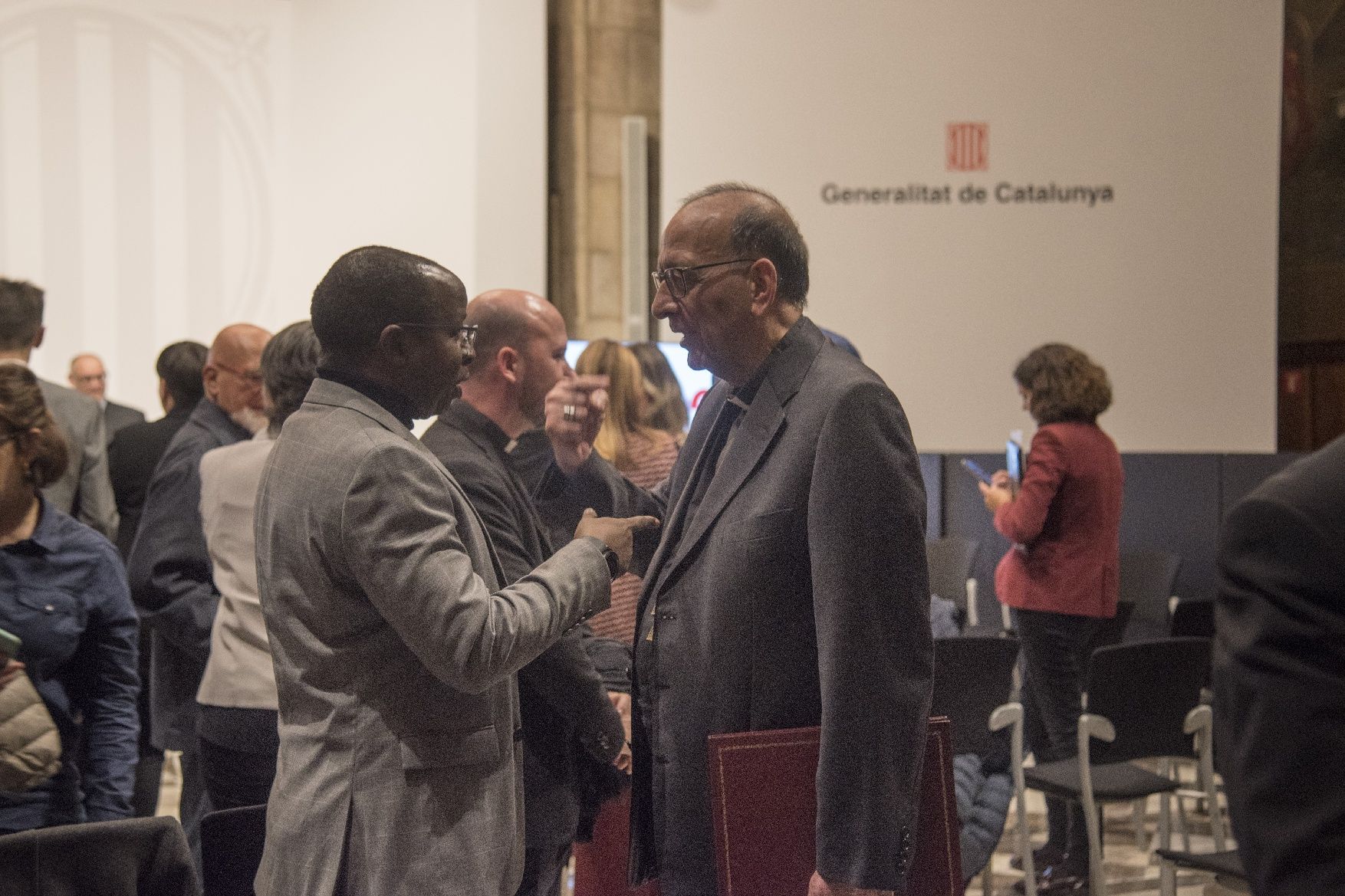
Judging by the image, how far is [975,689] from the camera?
376 cm

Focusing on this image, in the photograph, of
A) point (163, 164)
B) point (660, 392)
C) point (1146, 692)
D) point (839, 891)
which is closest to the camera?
point (839, 891)

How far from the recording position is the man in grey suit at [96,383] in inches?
235

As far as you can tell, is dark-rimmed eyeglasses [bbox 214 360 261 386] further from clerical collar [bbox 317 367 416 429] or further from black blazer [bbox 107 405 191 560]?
A: clerical collar [bbox 317 367 416 429]

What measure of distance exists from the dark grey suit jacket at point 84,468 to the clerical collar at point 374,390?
249cm

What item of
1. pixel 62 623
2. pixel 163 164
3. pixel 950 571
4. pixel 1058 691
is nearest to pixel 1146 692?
pixel 1058 691

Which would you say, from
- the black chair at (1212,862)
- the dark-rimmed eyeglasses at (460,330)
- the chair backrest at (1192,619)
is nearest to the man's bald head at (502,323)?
the dark-rimmed eyeglasses at (460,330)

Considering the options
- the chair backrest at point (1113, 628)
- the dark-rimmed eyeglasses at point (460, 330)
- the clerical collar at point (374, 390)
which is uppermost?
the dark-rimmed eyeglasses at point (460, 330)

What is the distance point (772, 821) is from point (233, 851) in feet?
3.16

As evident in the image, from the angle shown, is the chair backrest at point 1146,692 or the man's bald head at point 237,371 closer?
the man's bald head at point 237,371

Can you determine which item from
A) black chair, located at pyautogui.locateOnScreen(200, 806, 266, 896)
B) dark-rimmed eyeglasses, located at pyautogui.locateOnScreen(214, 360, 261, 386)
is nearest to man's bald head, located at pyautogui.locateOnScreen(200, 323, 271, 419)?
dark-rimmed eyeglasses, located at pyautogui.locateOnScreen(214, 360, 261, 386)

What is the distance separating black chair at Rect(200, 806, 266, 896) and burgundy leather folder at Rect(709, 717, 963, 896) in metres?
0.85

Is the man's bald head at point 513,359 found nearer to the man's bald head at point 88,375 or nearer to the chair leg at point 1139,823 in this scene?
the chair leg at point 1139,823

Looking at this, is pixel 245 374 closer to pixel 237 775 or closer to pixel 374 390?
pixel 237 775

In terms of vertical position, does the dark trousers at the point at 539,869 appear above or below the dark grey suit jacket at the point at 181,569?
below
